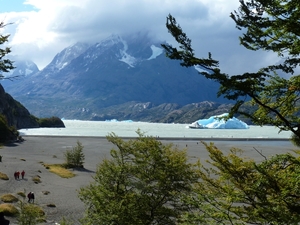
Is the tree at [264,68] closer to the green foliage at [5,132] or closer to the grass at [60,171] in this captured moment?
the grass at [60,171]

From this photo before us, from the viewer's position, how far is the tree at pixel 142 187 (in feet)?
49.4

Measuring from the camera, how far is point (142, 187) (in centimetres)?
1606

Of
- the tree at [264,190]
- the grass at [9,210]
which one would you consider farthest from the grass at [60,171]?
the tree at [264,190]

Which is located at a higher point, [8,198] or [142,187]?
[142,187]

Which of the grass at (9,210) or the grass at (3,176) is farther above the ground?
the grass at (3,176)

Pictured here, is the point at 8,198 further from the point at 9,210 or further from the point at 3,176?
the point at 3,176

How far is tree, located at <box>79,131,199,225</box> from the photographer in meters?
15.1

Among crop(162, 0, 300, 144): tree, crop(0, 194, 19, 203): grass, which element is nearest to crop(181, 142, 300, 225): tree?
crop(162, 0, 300, 144): tree

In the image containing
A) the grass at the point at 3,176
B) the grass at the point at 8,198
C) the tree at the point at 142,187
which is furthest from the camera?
the grass at the point at 3,176

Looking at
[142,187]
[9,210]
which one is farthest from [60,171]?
[142,187]

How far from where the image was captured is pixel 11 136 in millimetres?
104750

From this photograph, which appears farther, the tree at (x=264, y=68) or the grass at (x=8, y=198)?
the grass at (x=8, y=198)

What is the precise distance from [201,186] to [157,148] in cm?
675

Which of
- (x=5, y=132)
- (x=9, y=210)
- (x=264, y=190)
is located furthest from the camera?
(x=5, y=132)
